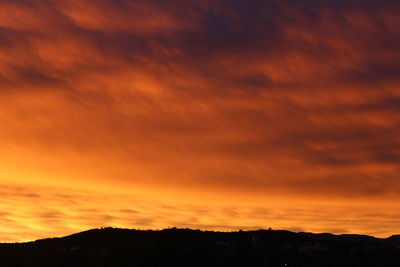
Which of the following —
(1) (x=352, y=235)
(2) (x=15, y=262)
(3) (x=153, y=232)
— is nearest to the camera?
(2) (x=15, y=262)

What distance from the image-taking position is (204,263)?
8138 cm

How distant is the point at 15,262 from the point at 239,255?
27838 millimetres

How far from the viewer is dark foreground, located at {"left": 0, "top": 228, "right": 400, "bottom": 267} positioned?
81.4 meters

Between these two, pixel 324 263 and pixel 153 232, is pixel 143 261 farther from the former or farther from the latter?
pixel 324 263

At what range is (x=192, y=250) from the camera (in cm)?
8400

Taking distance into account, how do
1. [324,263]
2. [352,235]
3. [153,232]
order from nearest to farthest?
[324,263] < [153,232] < [352,235]

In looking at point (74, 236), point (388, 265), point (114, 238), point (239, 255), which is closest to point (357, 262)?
point (388, 265)

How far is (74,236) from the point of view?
90438 millimetres

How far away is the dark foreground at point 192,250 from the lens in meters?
81.4

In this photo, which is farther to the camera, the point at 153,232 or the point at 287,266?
the point at 153,232

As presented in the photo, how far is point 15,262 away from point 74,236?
1161 cm

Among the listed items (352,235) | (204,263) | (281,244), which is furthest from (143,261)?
(352,235)

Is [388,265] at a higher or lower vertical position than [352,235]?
lower

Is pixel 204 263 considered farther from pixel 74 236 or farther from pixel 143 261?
pixel 74 236
